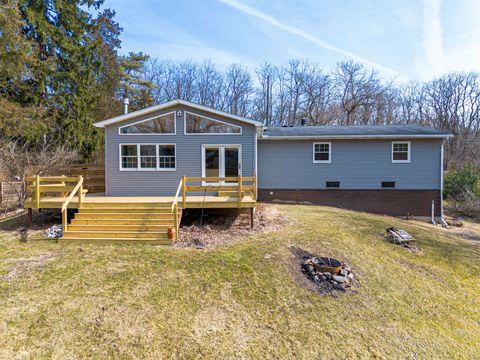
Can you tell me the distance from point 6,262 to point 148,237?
268cm

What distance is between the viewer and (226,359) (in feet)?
10.1

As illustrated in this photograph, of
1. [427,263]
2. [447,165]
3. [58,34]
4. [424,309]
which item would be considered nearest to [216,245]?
[424,309]

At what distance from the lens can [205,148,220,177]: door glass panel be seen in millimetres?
10406

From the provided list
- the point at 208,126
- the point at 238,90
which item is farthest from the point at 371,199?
the point at 238,90

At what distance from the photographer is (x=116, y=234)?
639 cm

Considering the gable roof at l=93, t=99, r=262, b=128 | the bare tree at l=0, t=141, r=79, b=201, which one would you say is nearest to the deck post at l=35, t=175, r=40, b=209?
the gable roof at l=93, t=99, r=262, b=128

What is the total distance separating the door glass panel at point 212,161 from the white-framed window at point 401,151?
27.0 feet

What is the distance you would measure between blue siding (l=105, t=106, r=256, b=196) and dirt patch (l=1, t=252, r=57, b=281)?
4.95 meters

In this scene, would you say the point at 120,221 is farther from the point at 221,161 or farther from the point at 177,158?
the point at 221,161

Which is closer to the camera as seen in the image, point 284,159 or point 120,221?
point 120,221

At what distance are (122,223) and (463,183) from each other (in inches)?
756

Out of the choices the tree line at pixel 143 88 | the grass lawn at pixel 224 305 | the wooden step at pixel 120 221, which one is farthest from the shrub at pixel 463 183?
the wooden step at pixel 120 221

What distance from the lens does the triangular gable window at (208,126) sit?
10.3 meters

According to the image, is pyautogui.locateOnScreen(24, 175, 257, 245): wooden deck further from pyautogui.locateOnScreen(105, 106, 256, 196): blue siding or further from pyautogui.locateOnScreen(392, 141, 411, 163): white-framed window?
pyautogui.locateOnScreen(392, 141, 411, 163): white-framed window
